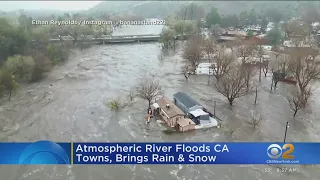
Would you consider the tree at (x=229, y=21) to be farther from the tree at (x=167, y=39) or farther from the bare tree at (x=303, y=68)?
the bare tree at (x=303, y=68)

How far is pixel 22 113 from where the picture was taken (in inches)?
501

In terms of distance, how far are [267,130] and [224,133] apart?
1.61 metres

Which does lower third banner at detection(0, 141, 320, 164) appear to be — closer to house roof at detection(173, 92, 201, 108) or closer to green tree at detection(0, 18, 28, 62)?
house roof at detection(173, 92, 201, 108)

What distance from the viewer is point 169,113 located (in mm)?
11430

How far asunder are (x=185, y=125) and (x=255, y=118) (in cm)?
299

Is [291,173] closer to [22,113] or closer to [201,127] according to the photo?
[201,127]

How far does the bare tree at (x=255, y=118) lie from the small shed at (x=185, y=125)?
227 cm

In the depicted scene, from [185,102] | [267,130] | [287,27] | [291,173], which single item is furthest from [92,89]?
[287,27]

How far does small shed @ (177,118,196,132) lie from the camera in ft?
35.7

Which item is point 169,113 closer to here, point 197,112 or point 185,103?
point 197,112

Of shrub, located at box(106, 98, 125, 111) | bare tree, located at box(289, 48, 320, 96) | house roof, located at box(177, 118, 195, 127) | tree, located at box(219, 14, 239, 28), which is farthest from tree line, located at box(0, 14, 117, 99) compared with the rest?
tree, located at box(219, 14, 239, 28)

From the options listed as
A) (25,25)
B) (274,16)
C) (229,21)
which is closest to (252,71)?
(25,25)

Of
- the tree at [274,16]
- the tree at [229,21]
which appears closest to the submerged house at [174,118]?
the tree at [229,21]

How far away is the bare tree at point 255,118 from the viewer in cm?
1136
